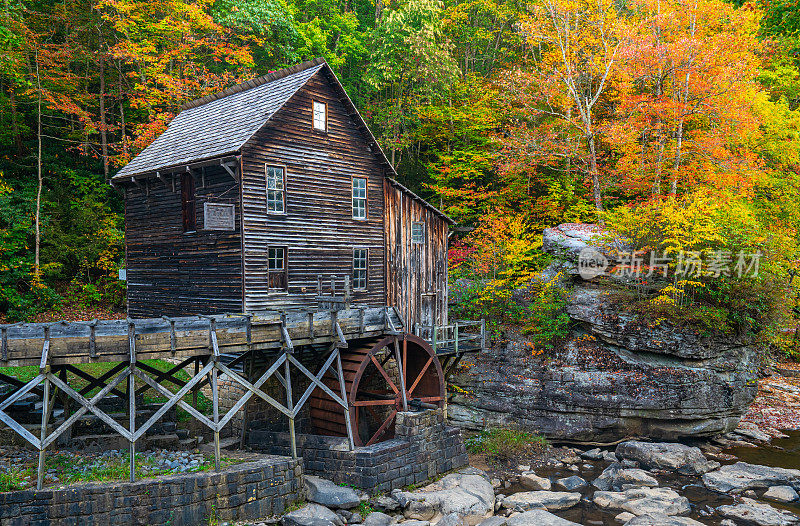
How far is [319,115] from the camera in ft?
56.6

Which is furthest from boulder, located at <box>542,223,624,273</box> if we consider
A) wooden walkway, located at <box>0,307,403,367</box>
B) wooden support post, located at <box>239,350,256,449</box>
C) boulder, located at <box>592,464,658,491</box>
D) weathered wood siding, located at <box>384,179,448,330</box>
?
wooden support post, located at <box>239,350,256,449</box>

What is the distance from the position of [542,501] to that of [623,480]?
2797 millimetres

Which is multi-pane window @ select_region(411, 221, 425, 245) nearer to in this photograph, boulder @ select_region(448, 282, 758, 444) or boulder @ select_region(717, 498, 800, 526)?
boulder @ select_region(448, 282, 758, 444)

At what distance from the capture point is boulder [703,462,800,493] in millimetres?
14500

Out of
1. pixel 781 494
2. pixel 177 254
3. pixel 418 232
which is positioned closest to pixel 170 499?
pixel 177 254

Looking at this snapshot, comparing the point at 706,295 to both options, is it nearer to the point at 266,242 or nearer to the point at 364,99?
the point at 266,242

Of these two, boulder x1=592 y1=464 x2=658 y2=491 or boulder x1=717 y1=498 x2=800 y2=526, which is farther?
boulder x1=592 y1=464 x2=658 y2=491

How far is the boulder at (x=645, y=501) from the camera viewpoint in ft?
42.7

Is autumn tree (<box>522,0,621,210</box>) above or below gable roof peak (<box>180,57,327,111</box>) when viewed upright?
above

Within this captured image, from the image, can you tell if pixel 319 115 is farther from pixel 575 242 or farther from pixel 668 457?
pixel 668 457

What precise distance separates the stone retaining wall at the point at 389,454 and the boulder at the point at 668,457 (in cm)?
544

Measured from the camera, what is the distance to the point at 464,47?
32.7 m

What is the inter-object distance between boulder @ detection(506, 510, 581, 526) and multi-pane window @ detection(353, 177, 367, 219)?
34.3 ft

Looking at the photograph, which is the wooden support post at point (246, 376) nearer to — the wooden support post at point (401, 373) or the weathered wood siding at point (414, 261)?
the wooden support post at point (401, 373)
